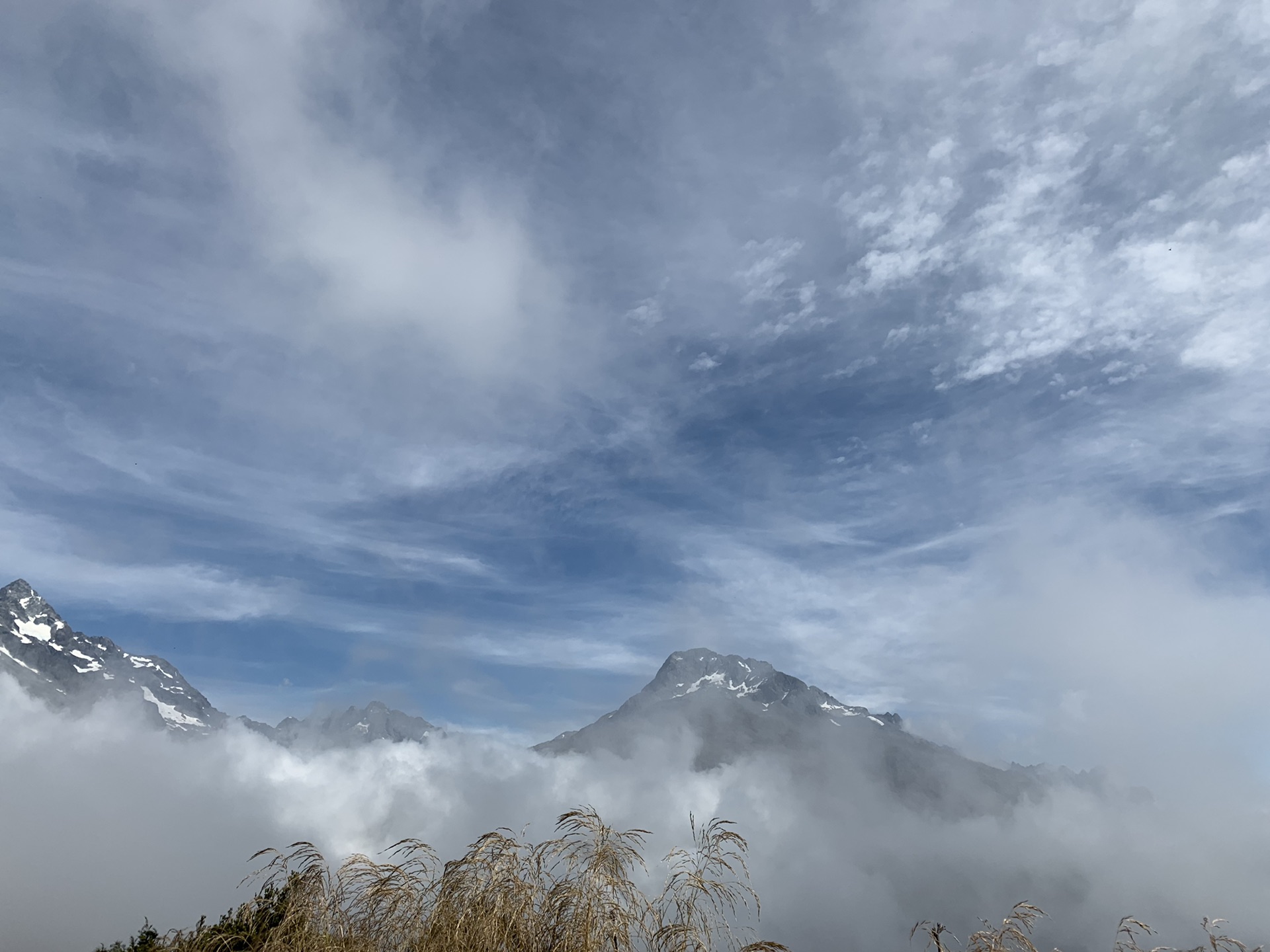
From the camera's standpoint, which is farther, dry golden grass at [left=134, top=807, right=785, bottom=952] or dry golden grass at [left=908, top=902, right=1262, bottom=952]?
dry golden grass at [left=134, top=807, right=785, bottom=952]

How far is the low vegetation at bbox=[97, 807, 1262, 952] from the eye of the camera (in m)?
9.65

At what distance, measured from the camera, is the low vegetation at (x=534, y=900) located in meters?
9.65

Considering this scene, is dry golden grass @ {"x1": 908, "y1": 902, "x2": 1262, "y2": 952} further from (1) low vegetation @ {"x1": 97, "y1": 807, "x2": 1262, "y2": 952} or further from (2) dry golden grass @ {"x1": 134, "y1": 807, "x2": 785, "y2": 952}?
(2) dry golden grass @ {"x1": 134, "y1": 807, "x2": 785, "y2": 952}

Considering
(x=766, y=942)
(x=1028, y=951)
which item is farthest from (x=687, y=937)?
(x=1028, y=951)

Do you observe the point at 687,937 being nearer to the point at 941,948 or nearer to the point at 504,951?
the point at 504,951

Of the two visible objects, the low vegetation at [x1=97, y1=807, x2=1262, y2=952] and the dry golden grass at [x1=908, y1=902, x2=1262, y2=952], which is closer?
the dry golden grass at [x1=908, y1=902, x2=1262, y2=952]

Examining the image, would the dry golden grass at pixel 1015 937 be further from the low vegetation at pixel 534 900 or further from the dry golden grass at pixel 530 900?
the dry golden grass at pixel 530 900

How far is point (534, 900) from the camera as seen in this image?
10047 mm

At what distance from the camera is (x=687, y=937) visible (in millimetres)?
9570

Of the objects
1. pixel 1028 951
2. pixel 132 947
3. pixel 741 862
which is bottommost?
pixel 132 947

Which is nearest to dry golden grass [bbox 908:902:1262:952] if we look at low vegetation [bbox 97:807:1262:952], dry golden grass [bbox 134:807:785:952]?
low vegetation [bbox 97:807:1262:952]

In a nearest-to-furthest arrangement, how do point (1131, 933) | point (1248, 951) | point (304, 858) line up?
1. point (1248, 951)
2. point (1131, 933)
3. point (304, 858)

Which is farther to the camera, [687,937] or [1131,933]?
[687,937]

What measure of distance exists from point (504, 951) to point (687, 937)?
2.33m
